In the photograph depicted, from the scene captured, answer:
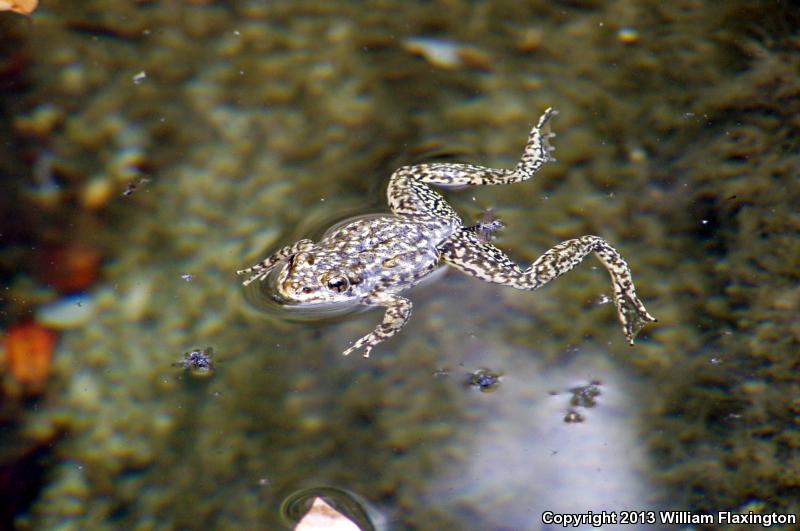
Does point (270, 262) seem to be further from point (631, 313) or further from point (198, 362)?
point (631, 313)

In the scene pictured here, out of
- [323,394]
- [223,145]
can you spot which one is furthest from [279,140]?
[323,394]

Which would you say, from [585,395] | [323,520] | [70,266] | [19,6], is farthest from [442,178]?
[19,6]

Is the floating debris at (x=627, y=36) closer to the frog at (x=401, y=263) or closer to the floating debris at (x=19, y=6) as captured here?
the frog at (x=401, y=263)

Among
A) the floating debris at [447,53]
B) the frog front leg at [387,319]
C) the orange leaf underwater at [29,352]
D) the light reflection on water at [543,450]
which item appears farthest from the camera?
the floating debris at [447,53]

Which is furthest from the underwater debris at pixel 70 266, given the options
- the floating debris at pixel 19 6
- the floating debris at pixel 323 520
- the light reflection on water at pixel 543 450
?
the light reflection on water at pixel 543 450

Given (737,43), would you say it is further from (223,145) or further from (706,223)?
(223,145)

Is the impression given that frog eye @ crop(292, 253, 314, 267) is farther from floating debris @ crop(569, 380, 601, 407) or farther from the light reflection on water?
floating debris @ crop(569, 380, 601, 407)

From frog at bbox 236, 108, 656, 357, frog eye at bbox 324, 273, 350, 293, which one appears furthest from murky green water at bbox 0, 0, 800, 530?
frog eye at bbox 324, 273, 350, 293
